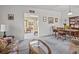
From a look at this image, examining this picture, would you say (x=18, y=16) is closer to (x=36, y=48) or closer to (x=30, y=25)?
(x=30, y=25)

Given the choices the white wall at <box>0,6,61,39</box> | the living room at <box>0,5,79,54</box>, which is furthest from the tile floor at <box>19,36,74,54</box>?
the white wall at <box>0,6,61,39</box>

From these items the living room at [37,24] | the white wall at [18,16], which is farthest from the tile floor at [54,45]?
the white wall at [18,16]

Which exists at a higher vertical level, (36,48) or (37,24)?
(37,24)

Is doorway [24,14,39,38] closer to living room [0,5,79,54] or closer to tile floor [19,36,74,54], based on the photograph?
living room [0,5,79,54]

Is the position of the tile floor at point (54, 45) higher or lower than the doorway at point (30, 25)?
lower

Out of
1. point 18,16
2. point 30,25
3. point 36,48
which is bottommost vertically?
point 36,48

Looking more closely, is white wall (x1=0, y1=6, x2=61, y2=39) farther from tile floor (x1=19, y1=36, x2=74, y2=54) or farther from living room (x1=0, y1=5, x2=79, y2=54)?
tile floor (x1=19, y1=36, x2=74, y2=54)

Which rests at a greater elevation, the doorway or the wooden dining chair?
the doorway

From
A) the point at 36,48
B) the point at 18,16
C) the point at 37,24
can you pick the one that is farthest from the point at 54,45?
the point at 18,16

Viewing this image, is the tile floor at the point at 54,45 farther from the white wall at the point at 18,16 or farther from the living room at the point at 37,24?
the white wall at the point at 18,16

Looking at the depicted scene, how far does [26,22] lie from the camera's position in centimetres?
287
